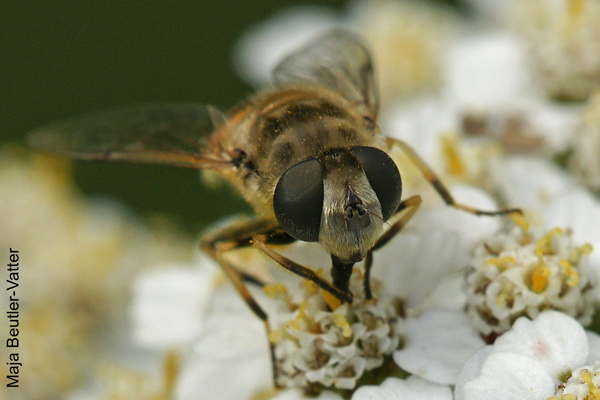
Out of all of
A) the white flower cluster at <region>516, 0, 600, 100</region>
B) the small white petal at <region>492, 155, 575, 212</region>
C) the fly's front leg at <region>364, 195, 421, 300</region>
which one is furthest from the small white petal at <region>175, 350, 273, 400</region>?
the white flower cluster at <region>516, 0, 600, 100</region>

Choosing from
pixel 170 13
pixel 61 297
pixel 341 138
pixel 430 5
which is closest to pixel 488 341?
pixel 341 138

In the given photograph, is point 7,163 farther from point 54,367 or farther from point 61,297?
point 54,367

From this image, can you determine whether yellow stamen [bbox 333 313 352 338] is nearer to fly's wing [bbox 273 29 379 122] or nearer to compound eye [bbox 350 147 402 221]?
compound eye [bbox 350 147 402 221]

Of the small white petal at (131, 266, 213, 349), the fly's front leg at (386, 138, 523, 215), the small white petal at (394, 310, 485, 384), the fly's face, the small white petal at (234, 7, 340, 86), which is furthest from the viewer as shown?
the small white petal at (234, 7, 340, 86)

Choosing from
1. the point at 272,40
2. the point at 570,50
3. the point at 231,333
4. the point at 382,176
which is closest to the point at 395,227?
the point at 382,176

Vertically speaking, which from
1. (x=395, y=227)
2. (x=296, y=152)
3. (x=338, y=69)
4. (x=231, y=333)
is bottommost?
(x=231, y=333)

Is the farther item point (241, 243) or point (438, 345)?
point (241, 243)

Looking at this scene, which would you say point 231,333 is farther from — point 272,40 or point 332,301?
point 272,40
